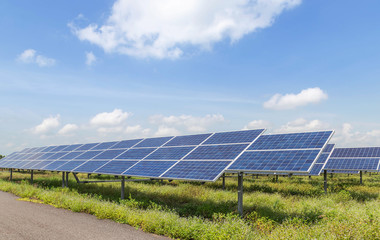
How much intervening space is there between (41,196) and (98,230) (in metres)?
10.0

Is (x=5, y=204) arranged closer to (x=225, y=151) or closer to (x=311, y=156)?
(x=225, y=151)

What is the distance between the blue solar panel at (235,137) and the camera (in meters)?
16.0

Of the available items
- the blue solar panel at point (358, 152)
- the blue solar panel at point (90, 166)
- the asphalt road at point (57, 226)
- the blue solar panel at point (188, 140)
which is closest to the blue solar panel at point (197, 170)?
the asphalt road at point (57, 226)

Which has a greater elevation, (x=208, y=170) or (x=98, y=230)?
(x=208, y=170)

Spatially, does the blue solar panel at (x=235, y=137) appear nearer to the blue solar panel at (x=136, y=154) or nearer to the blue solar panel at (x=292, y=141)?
the blue solar panel at (x=292, y=141)

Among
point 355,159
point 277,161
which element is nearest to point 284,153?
point 277,161

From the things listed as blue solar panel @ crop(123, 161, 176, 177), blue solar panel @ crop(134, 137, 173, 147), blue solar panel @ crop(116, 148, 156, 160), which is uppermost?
blue solar panel @ crop(134, 137, 173, 147)

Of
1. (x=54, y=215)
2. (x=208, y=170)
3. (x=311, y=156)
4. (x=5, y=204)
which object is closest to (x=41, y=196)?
(x=5, y=204)

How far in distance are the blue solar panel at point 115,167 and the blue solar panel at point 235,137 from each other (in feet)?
16.9

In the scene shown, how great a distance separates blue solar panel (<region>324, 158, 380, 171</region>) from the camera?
95.2ft

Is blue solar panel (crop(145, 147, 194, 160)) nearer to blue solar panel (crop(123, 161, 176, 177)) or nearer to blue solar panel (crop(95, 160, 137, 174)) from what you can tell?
blue solar panel (crop(123, 161, 176, 177))

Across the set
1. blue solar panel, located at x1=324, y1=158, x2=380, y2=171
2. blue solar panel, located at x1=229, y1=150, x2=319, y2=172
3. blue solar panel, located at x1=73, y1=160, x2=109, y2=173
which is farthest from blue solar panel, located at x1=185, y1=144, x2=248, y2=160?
blue solar panel, located at x1=324, y1=158, x2=380, y2=171

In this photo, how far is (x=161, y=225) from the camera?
11.2 m

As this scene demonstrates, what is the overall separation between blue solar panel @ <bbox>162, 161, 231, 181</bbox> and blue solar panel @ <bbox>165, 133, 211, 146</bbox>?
3803 mm
